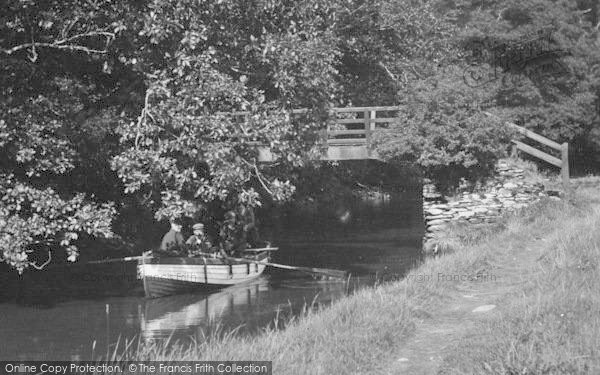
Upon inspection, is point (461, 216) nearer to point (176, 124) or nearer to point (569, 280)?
point (176, 124)

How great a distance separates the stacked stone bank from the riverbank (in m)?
8.24

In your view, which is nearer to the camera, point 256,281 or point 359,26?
point 256,281

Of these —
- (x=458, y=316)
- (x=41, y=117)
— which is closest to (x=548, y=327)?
(x=458, y=316)

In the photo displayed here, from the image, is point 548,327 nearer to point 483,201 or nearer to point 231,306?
point 231,306

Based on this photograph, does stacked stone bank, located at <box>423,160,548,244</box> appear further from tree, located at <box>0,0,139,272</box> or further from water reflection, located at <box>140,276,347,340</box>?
tree, located at <box>0,0,139,272</box>

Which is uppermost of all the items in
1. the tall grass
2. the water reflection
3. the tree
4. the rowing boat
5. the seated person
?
the tree

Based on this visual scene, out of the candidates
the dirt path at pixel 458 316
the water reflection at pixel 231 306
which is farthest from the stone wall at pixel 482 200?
the dirt path at pixel 458 316

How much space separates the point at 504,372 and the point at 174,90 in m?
11.2

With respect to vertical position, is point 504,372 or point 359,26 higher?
point 359,26

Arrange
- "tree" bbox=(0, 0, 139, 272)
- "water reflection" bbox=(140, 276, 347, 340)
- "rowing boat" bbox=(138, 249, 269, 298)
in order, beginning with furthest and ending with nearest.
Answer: "rowing boat" bbox=(138, 249, 269, 298) < "water reflection" bbox=(140, 276, 347, 340) < "tree" bbox=(0, 0, 139, 272)

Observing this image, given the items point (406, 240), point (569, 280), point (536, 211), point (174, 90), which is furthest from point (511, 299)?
point (406, 240)

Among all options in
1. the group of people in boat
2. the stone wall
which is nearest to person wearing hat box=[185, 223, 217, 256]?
the group of people in boat

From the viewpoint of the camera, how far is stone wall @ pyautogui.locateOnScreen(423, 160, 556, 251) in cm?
2292

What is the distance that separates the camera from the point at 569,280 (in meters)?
10.6
